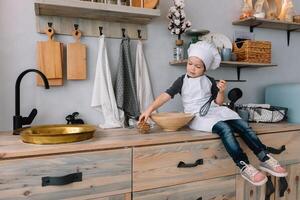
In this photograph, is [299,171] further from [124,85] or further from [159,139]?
[124,85]

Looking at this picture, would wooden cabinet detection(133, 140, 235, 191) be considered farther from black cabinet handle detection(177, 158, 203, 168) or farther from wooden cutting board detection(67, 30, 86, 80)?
wooden cutting board detection(67, 30, 86, 80)

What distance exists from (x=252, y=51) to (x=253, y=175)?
35.9 inches

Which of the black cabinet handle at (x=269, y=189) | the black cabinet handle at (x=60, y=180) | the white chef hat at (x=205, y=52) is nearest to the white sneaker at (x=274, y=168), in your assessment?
the black cabinet handle at (x=269, y=189)

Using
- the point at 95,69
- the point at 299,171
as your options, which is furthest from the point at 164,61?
the point at 299,171

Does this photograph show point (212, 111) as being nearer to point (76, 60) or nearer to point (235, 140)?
point (235, 140)

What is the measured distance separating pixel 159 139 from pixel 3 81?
0.86 metres

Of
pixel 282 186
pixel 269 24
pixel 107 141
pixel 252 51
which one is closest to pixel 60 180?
pixel 107 141

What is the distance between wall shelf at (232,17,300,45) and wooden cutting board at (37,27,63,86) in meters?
1.25

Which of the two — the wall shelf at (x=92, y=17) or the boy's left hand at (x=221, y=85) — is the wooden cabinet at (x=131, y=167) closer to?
the boy's left hand at (x=221, y=85)

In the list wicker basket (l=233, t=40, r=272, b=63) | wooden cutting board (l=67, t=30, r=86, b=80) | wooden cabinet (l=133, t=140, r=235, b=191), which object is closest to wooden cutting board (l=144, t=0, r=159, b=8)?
wooden cutting board (l=67, t=30, r=86, b=80)

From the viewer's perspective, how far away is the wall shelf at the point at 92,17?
54.9 inches

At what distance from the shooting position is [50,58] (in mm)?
1490

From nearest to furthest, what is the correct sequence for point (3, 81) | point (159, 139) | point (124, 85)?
1. point (159, 139)
2. point (3, 81)
3. point (124, 85)

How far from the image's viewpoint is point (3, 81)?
1453 mm
